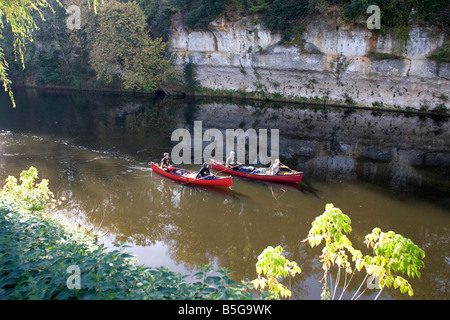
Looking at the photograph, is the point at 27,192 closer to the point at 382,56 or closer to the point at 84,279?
the point at 84,279

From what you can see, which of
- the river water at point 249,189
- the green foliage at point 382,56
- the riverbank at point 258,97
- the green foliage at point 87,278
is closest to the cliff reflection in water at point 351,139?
the river water at point 249,189

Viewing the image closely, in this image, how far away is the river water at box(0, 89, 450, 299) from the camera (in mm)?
8773

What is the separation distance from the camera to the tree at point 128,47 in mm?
32750

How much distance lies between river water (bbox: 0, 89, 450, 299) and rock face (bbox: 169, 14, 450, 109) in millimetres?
3079

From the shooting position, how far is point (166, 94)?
1513 inches

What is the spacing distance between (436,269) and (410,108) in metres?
22.7

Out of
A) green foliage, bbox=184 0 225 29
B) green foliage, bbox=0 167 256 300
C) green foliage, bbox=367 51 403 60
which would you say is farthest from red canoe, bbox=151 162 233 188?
green foliage, bbox=184 0 225 29

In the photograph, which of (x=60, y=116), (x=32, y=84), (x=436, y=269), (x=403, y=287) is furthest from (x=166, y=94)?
(x=403, y=287)

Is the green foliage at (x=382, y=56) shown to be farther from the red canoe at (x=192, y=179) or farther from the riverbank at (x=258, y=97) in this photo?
the red canoe at (x=192, y=179)

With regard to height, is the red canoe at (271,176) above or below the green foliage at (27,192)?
below

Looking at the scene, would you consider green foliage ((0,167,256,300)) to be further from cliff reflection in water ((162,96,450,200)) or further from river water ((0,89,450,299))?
cliff reflection in water ((162,96,450,200))

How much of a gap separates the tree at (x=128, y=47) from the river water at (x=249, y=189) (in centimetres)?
1042

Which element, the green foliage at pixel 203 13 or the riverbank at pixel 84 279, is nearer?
the riverbank at pixel 84 279

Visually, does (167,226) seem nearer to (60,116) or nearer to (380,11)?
(60,116)
